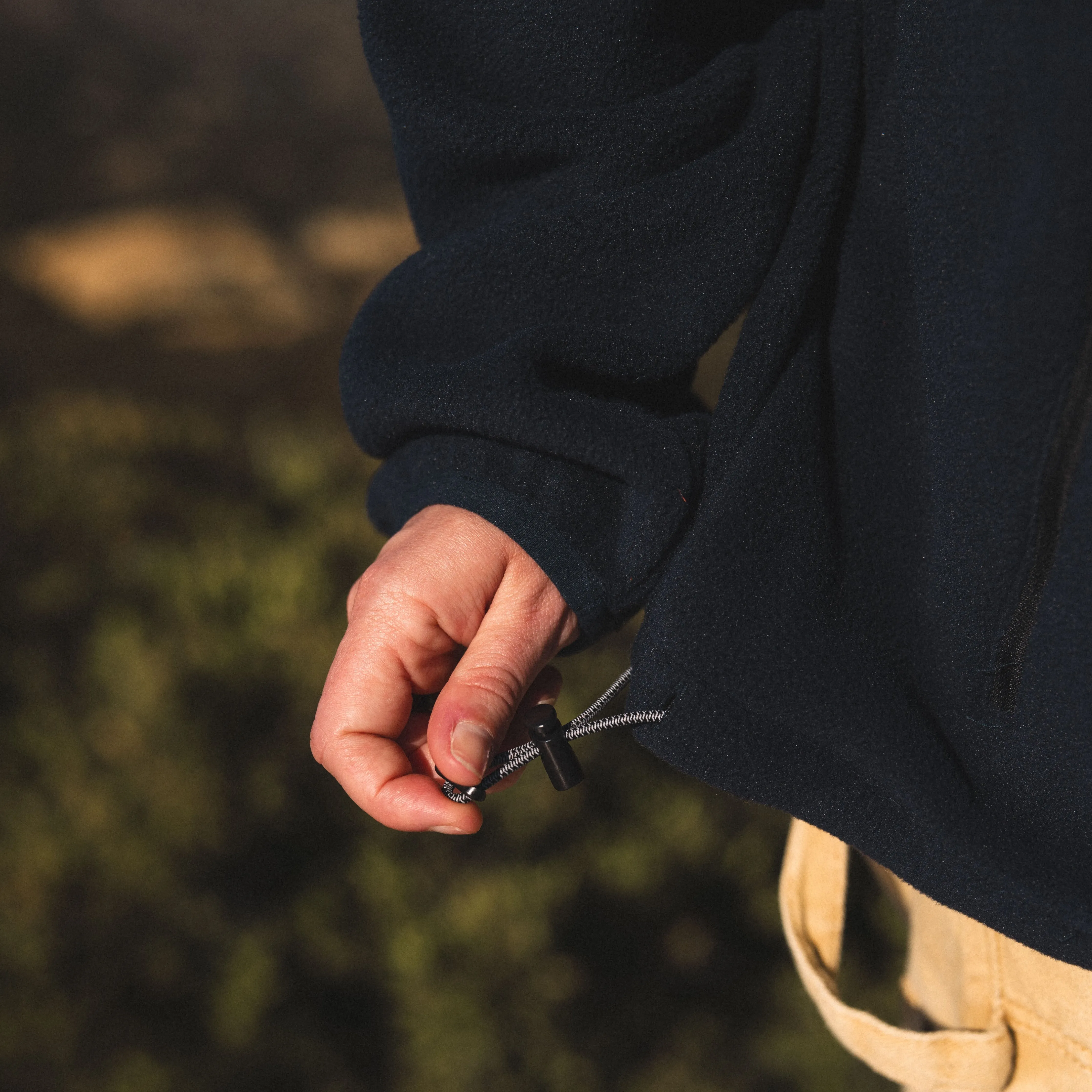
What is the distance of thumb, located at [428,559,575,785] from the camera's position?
0.81 m

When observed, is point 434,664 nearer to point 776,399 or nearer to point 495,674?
point 495,674

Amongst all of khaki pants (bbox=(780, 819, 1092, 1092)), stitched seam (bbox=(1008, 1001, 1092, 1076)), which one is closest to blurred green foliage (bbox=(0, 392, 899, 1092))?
khaki pants (bbox=(780, 819, 1092, 1092))

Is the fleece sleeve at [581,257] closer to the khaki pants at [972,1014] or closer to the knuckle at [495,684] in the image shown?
the knuckle at [495,684]

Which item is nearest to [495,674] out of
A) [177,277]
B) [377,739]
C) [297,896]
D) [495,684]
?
[495,684]

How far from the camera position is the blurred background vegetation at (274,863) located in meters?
1.98

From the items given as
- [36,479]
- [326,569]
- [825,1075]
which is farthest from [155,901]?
[825,1075]

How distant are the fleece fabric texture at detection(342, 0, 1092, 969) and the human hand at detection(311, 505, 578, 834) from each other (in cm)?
4

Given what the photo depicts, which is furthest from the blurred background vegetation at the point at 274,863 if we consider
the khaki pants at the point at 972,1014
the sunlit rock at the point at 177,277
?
the khaki pants at the point at 972,1014

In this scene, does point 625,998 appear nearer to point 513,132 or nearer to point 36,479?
point 513,132

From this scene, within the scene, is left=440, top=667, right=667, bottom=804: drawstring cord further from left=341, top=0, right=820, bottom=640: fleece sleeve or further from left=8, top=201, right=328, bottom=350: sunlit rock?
left=8, top=201, right=328, bottom=350: sunlit rock

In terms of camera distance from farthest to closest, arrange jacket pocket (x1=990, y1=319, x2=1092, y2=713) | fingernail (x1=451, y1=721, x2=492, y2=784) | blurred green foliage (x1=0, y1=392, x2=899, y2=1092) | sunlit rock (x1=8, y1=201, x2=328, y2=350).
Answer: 1. sunlit rock (x1=8, y1=201, x2=328, y2=350)
2. blurred green foliage (x1=0, y1=392, x2=899, y2=1092)
3. fingernail (x1=451, y1=721, x2=492, y2=784)
4. jacket pocket (x1=990, y1=319, x2=1092, y2=713)

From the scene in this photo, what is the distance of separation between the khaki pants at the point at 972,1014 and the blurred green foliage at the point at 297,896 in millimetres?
1149

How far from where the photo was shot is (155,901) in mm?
2057

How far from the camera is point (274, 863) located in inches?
83.9
